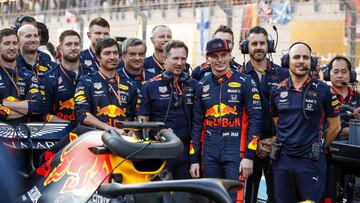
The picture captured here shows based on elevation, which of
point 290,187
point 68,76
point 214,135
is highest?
point 68,76

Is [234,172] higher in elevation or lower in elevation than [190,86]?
lower

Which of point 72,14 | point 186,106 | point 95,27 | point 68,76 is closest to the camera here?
point 186,106

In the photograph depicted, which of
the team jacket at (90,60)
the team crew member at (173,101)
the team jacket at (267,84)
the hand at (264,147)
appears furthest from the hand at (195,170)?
the team jacket at (90,60)

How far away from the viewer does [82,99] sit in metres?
7.03

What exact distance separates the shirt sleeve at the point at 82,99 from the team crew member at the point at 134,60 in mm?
557

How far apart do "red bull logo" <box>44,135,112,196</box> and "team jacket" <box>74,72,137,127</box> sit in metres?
2.22

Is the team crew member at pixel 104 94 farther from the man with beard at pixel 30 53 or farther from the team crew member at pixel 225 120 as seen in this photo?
the man with beard at pixel 30 53

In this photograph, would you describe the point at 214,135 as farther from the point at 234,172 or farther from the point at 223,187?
the point at 223,187

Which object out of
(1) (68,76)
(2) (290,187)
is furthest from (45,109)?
(2) (290,187)

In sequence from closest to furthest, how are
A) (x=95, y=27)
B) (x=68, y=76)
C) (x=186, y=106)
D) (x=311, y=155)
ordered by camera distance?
(x=311, y=155) → (x=186, y=106) → (x=68, y=76) → (x=95, y=27)

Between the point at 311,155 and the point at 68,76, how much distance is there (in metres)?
2.65

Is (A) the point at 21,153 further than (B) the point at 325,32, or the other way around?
(B) the point at 325,32

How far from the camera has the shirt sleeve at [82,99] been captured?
6992 mm

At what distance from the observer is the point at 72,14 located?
15773 mm
